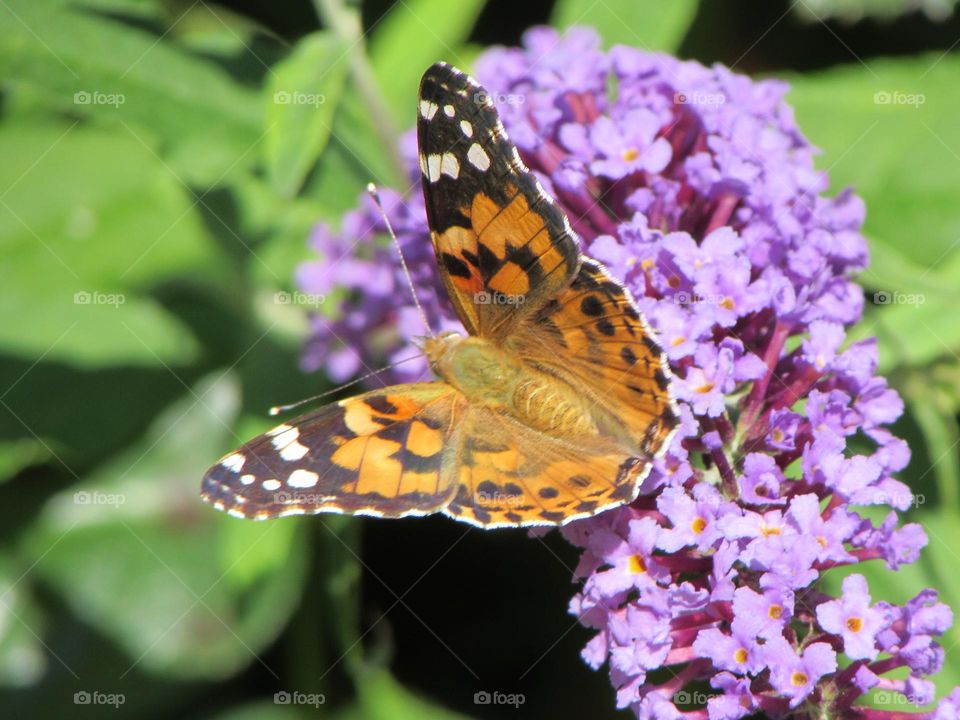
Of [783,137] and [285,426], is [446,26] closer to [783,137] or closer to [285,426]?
[783,137]

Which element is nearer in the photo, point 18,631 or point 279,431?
point 279,431

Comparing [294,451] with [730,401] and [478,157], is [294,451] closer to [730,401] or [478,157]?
[478,157]

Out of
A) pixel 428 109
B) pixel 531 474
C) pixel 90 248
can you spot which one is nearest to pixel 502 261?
pixel 428 109

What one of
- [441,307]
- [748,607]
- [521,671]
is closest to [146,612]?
[521,671]

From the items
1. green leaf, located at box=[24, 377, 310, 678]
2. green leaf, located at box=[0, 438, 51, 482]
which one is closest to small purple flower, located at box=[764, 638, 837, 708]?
green leaf, located at box=[24, 377, 310, 678]

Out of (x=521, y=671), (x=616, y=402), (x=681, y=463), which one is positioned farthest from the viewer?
(x=521, y=671)

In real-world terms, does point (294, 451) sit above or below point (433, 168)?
below

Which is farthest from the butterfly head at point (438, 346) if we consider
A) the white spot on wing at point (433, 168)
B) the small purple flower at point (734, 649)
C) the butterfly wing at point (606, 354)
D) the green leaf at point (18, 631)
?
the green leaf at point (18, 631)

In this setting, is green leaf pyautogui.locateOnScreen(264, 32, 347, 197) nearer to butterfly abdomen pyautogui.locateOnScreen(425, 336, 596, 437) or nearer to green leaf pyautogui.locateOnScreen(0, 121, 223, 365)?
butterfly abdomen pyautogui.locateOnScreen(425, 336, 596, 437)
